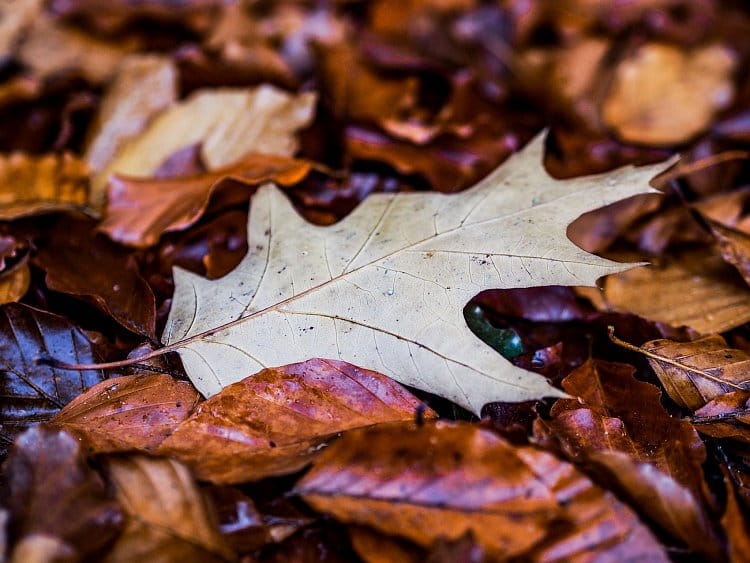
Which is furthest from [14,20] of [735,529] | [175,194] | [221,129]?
[735,529]

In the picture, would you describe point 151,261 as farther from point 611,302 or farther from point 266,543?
point 611,302

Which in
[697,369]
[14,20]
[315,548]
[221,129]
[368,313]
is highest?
[14,20]

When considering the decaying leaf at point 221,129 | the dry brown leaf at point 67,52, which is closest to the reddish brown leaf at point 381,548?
the decaying leaf at point 221,129

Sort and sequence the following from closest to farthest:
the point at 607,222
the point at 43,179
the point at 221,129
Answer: the point at 607,222 → the point at 43,179 → the point at 221,129

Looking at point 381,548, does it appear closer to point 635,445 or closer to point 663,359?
point 635,445

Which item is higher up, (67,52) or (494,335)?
(67,52)

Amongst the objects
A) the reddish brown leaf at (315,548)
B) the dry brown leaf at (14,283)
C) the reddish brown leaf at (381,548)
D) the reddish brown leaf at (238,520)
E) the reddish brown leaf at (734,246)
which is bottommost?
the reddish brown leaf at (315,548)

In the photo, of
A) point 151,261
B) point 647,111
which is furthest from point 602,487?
point 647,111

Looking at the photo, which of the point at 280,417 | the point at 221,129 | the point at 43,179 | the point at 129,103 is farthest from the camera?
the point at 129,103

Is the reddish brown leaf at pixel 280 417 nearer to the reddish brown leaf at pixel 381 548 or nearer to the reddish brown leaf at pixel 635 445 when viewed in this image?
the reddish brown leaf at pixel 381 548
